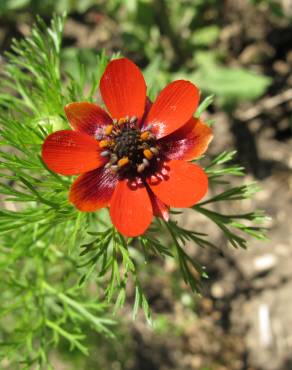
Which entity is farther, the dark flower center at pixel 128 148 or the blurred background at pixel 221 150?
the blurred background at pixel 221 150

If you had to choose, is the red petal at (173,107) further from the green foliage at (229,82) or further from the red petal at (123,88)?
the green foliage at (229,82)

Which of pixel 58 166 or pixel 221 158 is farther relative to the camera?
pixel 221 158

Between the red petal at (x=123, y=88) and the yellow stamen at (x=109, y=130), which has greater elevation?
the red petal at (x=123, y=88)

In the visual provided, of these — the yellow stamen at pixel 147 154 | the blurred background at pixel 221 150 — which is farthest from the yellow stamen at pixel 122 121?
the blurred background at pixel 221 150

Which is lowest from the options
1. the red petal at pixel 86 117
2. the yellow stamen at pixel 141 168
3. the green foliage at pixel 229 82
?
the yellow stamen at pixel 141 168

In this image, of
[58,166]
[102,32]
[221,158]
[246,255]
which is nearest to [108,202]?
[58,166]

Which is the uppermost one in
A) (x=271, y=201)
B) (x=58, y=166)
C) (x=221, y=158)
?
(x=58, y=166)

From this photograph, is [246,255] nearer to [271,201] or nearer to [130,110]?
[271,201]
